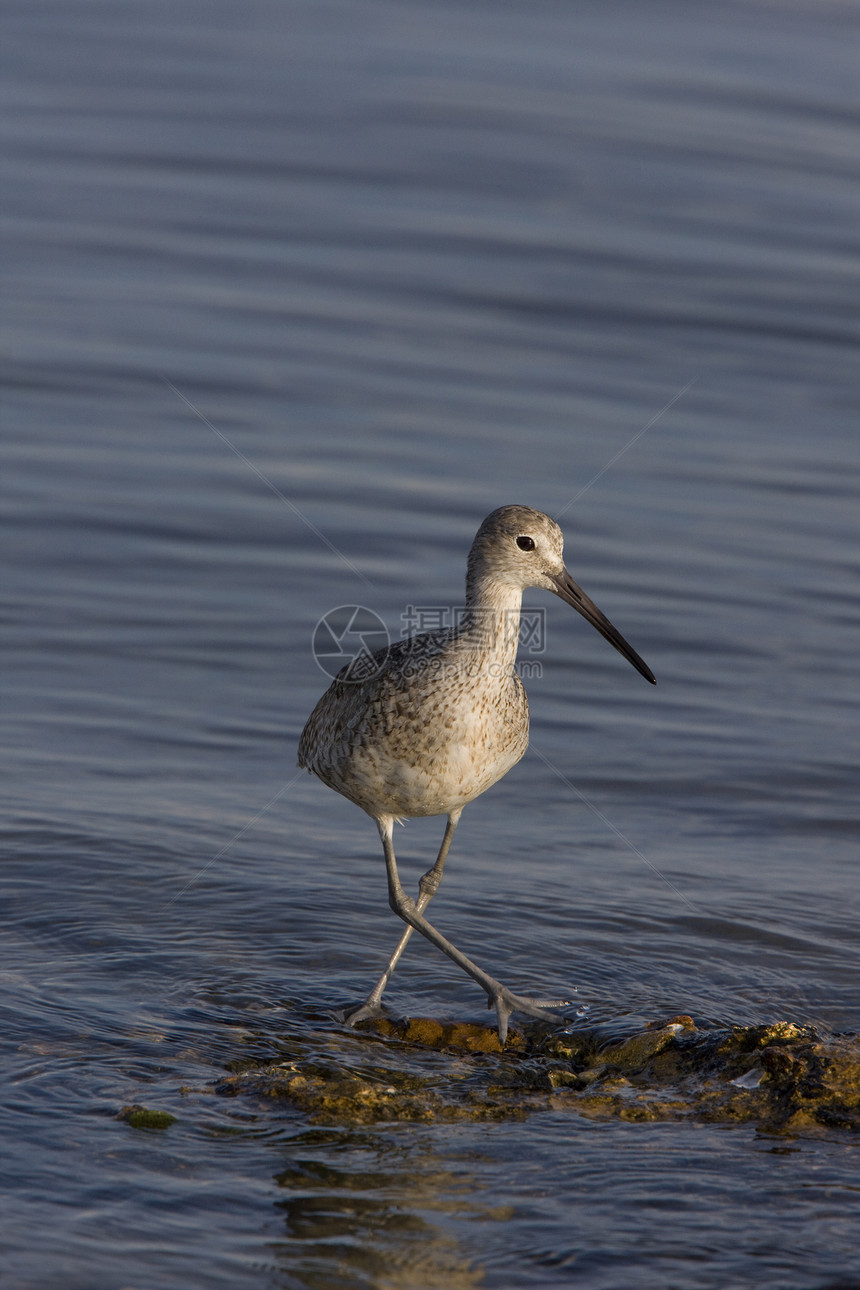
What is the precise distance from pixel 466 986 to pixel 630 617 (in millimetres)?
4082

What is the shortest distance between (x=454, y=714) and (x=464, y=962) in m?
1.02

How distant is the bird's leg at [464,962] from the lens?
6.11 meters

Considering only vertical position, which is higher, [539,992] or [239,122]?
[239,122]

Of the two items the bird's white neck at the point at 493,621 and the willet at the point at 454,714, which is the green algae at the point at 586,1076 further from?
the bird's white neck at the point at 493,621

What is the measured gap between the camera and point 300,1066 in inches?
219

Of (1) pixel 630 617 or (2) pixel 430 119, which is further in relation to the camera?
(2) pixel 430 119

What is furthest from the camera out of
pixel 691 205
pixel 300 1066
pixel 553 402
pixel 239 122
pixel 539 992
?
pixel 239 122

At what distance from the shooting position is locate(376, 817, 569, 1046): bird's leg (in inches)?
240

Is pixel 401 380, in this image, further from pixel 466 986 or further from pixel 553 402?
pixel 466 986

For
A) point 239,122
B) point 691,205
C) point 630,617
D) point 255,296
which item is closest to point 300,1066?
A: point 630,617

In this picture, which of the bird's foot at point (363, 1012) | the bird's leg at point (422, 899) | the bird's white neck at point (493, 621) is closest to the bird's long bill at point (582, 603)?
the bird's white neck at point (493, 621)

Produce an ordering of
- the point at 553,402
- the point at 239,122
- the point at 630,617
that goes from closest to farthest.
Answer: the point at 630,617 → the point at 553,402 → the point at 239,122
